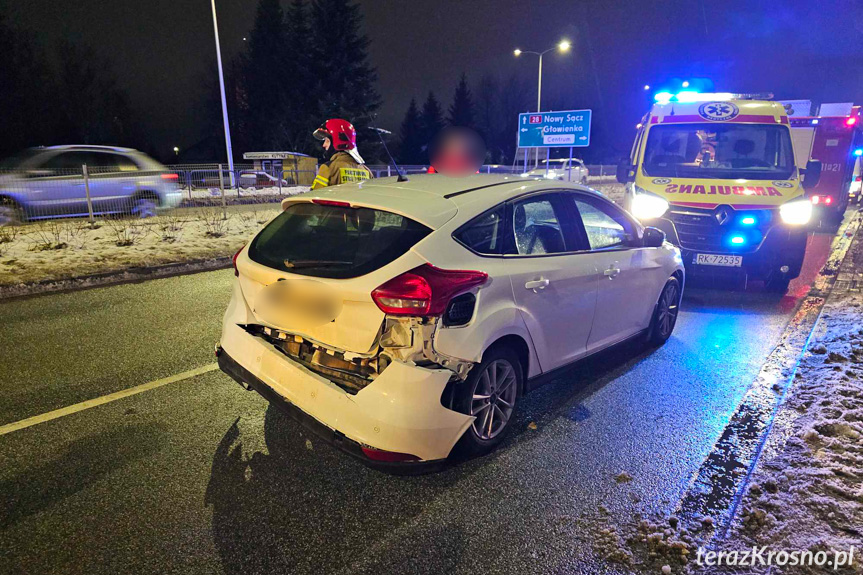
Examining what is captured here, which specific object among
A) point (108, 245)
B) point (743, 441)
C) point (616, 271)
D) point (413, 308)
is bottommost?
point (743, 441)

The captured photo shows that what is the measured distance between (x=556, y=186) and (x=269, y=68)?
183ft

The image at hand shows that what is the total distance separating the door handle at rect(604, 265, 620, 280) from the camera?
4.07 metres

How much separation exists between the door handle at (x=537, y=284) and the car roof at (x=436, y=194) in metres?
0.55

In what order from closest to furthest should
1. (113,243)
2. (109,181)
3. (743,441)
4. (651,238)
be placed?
1. (743,441)
2. (651,238)
3. (113,243)
4. (109,181)

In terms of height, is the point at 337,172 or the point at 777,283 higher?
the point at 337,172

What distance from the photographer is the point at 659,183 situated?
25.4 feet

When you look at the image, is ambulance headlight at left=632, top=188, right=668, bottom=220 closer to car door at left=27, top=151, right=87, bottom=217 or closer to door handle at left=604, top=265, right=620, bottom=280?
door handle at left=604, top=265, right=620, bottom=280

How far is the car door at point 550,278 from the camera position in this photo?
333 centimetres

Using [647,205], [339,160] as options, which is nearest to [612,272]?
[339,160]

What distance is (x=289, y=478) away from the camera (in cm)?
297

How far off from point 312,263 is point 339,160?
346 cm

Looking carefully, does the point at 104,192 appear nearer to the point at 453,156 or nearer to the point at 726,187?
the point at 453,156

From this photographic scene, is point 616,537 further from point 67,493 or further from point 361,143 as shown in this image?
point 361,143

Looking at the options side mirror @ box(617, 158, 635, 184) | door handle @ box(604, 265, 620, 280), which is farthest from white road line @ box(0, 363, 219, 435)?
side mirror @ box(617, 158, 635, 184)
